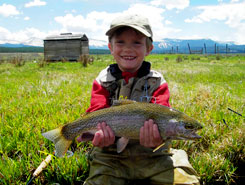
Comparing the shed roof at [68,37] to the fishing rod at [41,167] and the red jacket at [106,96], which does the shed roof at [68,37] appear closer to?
the red jacket at [106,96]

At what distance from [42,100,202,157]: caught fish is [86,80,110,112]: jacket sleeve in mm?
736

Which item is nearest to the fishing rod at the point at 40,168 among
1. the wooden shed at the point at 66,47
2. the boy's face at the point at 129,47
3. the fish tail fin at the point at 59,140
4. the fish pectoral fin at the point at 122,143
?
the fish tail fin at the point at 59,140

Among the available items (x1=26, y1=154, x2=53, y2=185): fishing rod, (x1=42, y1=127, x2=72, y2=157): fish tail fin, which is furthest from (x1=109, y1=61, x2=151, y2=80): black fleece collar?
(x1=26, y1=154, x2=53, y2=185): fishing rod

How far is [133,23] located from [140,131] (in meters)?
1.56

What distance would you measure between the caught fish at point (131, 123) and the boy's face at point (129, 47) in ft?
2.92

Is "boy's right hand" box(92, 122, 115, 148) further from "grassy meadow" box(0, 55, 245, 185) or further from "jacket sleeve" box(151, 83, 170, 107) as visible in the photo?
"jacket sleeve" box(151, 83, 170, 107)

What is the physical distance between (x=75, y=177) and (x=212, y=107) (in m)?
3.49

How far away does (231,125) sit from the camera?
386cm

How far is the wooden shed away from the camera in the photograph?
2658 cm

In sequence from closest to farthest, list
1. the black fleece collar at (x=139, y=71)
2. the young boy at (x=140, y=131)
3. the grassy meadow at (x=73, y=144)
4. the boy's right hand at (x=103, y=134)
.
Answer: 1. the boy's right hand at (x=103, y=134)
2. the young boy at (x=140, y=131)
3. the grassy meadow at (x=73, y=144)
4. the black fleece collar at (x=139, y=71)

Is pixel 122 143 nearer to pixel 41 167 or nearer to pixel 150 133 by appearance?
pixel 150 133

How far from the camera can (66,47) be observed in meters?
26.9

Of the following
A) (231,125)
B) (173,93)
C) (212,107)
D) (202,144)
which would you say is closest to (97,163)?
(202,144)

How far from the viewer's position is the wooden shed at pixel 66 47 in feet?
87.2
